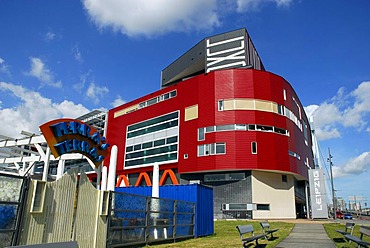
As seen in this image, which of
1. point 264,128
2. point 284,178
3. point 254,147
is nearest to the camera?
point 254,147

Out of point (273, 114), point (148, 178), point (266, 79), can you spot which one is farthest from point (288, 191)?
point (148, 178)

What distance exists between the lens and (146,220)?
11.1m

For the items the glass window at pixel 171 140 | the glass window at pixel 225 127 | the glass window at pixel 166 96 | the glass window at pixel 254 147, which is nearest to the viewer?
the glass window at pixel 254 147

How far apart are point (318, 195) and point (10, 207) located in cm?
3393

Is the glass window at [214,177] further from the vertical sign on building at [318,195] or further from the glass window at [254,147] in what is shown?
the vertical sign on building at [318,195]

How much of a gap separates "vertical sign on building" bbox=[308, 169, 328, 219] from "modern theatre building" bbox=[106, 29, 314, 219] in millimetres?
2390

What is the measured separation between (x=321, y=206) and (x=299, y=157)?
759 centimetres

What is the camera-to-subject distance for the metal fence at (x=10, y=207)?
6125 mm

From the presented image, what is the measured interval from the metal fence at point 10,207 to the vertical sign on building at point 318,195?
110 ft

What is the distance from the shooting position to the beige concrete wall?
111 ft

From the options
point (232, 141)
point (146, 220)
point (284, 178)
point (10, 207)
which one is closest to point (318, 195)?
point (284, 178)

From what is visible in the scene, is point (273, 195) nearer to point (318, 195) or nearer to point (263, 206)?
point (263, 206)

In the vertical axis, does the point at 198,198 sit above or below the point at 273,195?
below

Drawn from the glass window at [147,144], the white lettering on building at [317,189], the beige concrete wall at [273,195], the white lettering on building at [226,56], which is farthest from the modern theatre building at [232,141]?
the white lettering on building at [226,56]
